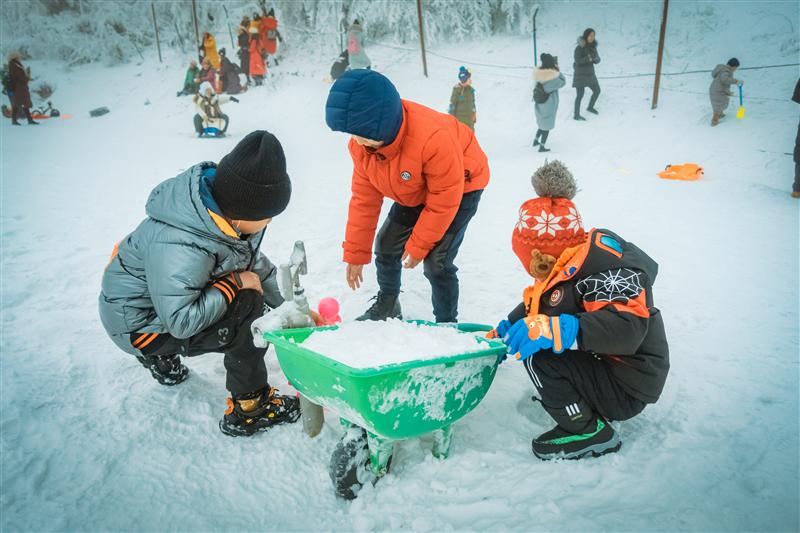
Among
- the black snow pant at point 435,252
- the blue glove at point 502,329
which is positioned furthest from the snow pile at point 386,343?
the black snow pant at point 435,252


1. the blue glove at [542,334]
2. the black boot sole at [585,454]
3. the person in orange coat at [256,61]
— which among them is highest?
the person in orange coat at [256,61]

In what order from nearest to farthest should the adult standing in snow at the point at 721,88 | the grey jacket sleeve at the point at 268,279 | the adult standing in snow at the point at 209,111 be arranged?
the grey jacket sleeve at the point at 268,279
the adult standing in snow at the point at 721,88
the adult standing in snow at the point at 209,111

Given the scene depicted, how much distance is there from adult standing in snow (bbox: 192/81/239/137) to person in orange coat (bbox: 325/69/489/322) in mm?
7686

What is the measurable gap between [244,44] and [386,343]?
46.6 feet

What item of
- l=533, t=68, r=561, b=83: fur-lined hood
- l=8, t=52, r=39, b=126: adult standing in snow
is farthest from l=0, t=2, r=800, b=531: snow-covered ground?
l=8, t=52, r=39, b=126: adult standing in snow

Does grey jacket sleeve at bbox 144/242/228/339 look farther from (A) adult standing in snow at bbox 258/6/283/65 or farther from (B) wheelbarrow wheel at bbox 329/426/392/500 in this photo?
(A) adult standing in snow at bbox 258/6/283/65

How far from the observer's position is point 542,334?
1.40 m

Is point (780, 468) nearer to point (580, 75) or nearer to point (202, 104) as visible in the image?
point (580, 75)

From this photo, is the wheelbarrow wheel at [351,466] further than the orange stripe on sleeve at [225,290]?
No

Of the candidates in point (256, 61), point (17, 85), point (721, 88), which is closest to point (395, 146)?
point (721, 88)

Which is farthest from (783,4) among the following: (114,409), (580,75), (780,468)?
(114,409)

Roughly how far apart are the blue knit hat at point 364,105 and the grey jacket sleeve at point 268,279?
0.73 metres

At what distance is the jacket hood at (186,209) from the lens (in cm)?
164

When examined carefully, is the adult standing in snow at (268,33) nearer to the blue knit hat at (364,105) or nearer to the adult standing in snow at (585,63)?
the adult standing in snow at (585,63)
